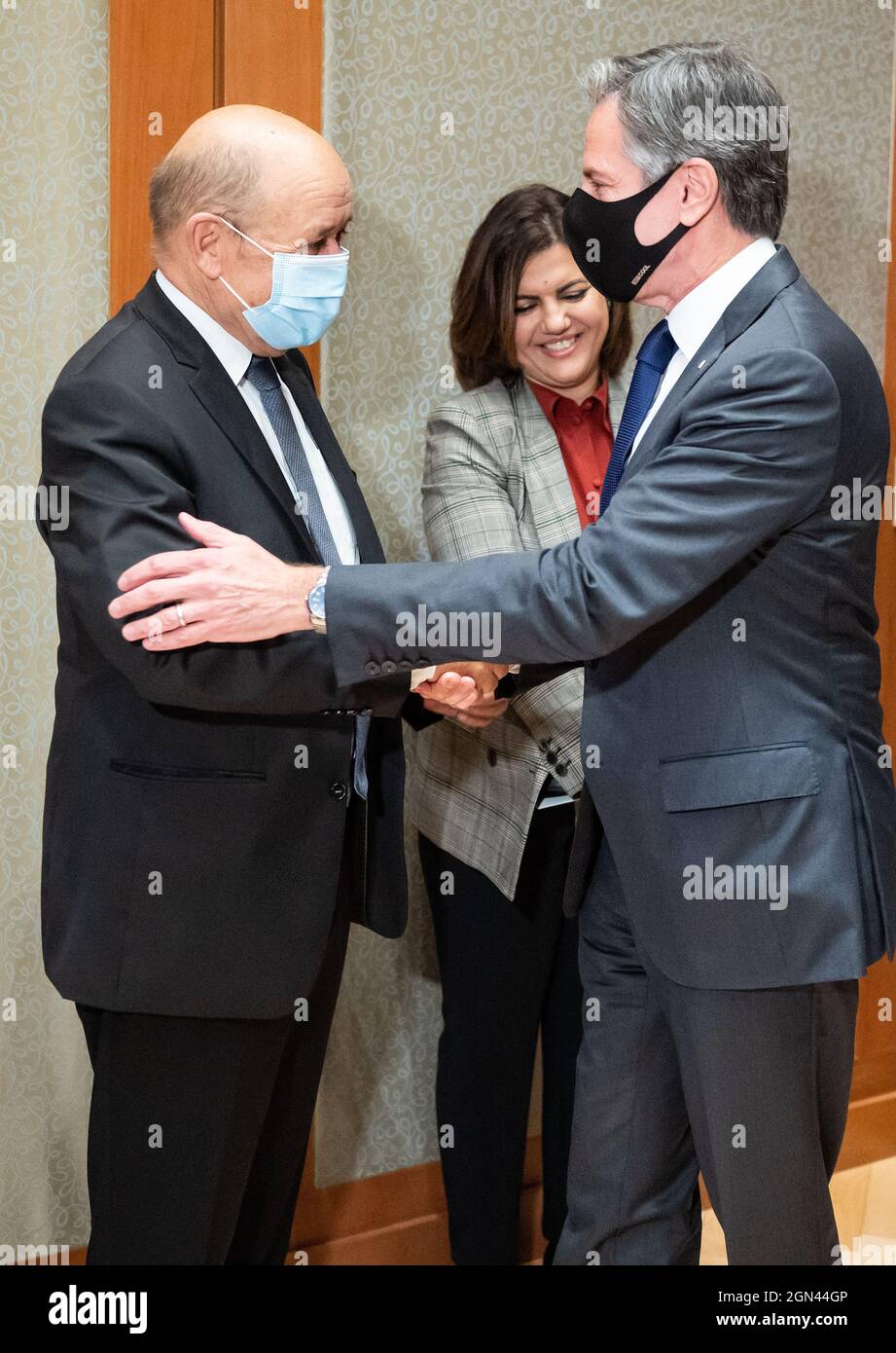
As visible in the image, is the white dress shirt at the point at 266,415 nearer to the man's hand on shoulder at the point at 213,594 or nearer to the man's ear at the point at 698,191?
the man's hand on shoulder at the point at 213,594

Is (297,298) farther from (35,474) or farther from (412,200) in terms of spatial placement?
(412,200)

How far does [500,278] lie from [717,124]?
624 millimetres

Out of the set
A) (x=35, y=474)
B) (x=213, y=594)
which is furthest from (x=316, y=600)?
(x=35, y=474)

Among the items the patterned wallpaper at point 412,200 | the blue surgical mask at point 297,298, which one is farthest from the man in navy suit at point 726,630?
the patterned wallpaper at point 412,200

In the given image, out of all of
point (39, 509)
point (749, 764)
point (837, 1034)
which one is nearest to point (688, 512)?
point (749, 764)

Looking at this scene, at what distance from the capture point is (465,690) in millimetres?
1973

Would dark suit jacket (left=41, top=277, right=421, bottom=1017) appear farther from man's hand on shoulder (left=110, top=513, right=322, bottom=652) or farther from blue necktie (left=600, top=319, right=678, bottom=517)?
blue necktie (left=600, top=319, right=678, bottom=517)

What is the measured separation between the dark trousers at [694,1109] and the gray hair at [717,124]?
0.84m

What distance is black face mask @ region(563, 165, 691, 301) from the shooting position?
1.71m

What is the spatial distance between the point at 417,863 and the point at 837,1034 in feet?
3.35

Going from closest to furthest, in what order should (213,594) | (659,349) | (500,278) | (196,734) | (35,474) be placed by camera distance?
(213,594) → (196,734) → (659,349) → (35,474) → (500,278)

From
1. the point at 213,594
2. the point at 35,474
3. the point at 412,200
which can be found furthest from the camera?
the point at 412,200

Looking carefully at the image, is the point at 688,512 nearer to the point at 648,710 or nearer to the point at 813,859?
the point at 648,710

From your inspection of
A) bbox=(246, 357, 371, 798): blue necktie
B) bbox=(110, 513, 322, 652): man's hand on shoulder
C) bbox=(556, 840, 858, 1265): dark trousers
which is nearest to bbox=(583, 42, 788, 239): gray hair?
bbox=(246, 357, 371, 798): blue necktie
